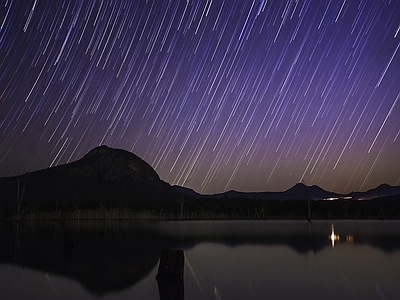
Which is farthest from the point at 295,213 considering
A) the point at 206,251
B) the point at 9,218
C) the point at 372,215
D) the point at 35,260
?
the point at 35,260

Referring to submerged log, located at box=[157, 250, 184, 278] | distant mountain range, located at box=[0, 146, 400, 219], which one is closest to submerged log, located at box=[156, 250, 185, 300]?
submerged log, located at box=[157, 250, 184, 278]

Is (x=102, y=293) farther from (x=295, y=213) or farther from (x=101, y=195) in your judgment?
(x=101, y=195)

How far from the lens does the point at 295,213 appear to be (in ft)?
338

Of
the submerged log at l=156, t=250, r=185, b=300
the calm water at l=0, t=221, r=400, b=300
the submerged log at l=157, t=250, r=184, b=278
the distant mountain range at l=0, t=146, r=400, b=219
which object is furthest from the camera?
the distant mountain range at l=0, t=146, r=400, b=219

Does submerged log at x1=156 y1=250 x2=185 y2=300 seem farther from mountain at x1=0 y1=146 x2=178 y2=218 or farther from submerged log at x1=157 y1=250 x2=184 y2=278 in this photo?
mountain at x1=0 y1=146 x2=178 y2=218

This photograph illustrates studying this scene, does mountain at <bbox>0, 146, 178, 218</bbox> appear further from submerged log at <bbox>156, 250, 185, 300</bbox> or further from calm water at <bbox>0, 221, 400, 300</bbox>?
submerged log at <bbox>156, 250, 185, 300</bbox>

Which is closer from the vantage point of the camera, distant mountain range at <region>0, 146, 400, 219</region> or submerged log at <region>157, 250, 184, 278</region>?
submerged log at <region>157, 250, 184, 278</region>

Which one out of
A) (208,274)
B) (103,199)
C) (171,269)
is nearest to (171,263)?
(171,269)

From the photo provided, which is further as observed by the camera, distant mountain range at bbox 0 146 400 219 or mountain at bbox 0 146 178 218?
mountain at bbox 0 146 178 218

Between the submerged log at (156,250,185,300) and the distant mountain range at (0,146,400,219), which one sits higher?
the submerged log at (156,250,185,300)

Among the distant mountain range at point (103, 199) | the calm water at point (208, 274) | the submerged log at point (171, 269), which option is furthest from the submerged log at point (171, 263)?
the distant mountain range at point (103, 199)

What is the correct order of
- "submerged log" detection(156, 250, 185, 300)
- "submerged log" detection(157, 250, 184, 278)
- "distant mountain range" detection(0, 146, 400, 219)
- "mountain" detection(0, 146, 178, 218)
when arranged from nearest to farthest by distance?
"submerged log" detection(156, 250, 185, 300) < "submerged log" detection(157, 250, 184, 278) < "distant mountain range" detection(0, 146, 400, 219) < "mountain" detection(0, 146, 178, 218)

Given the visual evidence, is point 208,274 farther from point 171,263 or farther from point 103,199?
point 103,199

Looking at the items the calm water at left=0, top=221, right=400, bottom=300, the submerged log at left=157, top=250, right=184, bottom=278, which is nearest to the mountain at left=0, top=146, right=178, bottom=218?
the calm water at left=0, top=221, right=400, bottom=300
